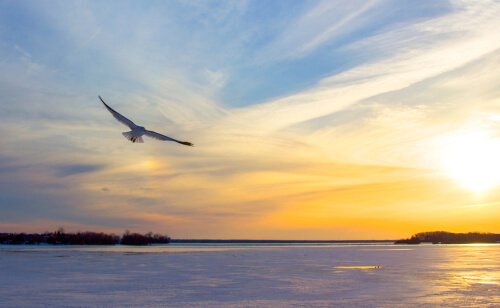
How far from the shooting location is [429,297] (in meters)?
13.5

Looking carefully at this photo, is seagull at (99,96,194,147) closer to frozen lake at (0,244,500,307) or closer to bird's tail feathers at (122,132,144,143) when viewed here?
bird's tail feathers at (122,132,144,143)

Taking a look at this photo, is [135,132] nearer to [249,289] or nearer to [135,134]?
[135,134]

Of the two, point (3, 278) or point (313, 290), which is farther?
→ point (3, 278)

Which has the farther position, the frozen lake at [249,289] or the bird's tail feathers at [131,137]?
the bird's tail feathers at [131,137]

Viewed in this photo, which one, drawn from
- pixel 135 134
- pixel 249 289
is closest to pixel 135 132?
pixel 135 134

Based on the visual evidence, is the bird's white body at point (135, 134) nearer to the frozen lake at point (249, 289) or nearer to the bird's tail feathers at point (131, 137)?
the bird's tail feathers at point (131, 137)

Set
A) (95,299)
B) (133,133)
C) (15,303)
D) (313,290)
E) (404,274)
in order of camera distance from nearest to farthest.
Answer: (15,303), (95,299), (313,290), (133,133), (404,274)

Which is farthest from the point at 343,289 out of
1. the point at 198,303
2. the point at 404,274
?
the point at 404,274

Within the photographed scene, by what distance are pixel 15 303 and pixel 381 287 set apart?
9558 millimetres

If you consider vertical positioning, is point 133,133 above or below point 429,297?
above

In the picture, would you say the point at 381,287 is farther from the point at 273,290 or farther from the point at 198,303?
the point at 198,303

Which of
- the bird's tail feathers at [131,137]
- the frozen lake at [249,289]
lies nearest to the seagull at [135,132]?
the bird's tail feathers at [131,137]

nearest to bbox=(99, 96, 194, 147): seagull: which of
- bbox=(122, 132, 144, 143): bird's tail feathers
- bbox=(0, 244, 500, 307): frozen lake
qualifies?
bbox=(122, 132, 144, 143): bird's tail feathers

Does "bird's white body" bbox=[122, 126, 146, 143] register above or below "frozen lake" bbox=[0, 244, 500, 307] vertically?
above
